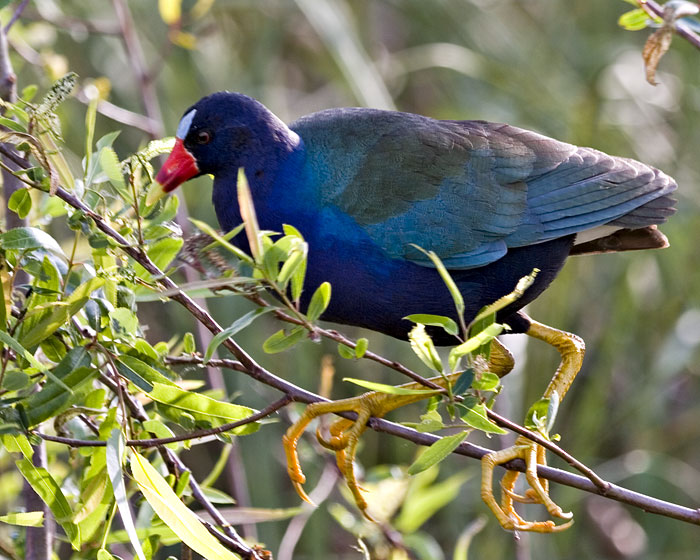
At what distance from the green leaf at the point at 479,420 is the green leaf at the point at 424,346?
0.08 meters

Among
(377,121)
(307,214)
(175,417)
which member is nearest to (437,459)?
(175,417)

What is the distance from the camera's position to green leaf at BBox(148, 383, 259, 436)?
1.32m

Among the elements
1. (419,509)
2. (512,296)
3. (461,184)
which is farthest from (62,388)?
(419,509)

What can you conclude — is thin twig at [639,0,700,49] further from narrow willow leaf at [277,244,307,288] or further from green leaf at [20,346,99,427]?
green leaf at [20,346,99,427]

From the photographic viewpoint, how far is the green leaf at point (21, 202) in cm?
133

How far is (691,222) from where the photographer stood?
3617mm

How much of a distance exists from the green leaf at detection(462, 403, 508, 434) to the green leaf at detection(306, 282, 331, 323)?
25 centimetres

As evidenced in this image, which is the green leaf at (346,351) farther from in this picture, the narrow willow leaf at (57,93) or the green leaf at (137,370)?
the narrow willow leaf at (57,93)

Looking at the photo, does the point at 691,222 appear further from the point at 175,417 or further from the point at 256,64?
the point at 175,417

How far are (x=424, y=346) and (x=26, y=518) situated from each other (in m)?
0.64

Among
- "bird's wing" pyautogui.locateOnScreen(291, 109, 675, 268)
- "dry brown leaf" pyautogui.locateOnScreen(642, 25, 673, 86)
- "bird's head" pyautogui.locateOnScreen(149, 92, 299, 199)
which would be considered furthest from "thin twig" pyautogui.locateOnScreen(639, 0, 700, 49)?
"bird's head" pyautogui.locateOnScreen(149, 92, 299, 199)

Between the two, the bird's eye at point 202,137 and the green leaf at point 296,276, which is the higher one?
the bird's eye at point 202,137

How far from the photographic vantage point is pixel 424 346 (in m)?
1.23

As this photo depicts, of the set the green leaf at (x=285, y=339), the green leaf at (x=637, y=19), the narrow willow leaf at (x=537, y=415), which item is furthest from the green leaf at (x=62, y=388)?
the green leaf at (x=637, y=19)
